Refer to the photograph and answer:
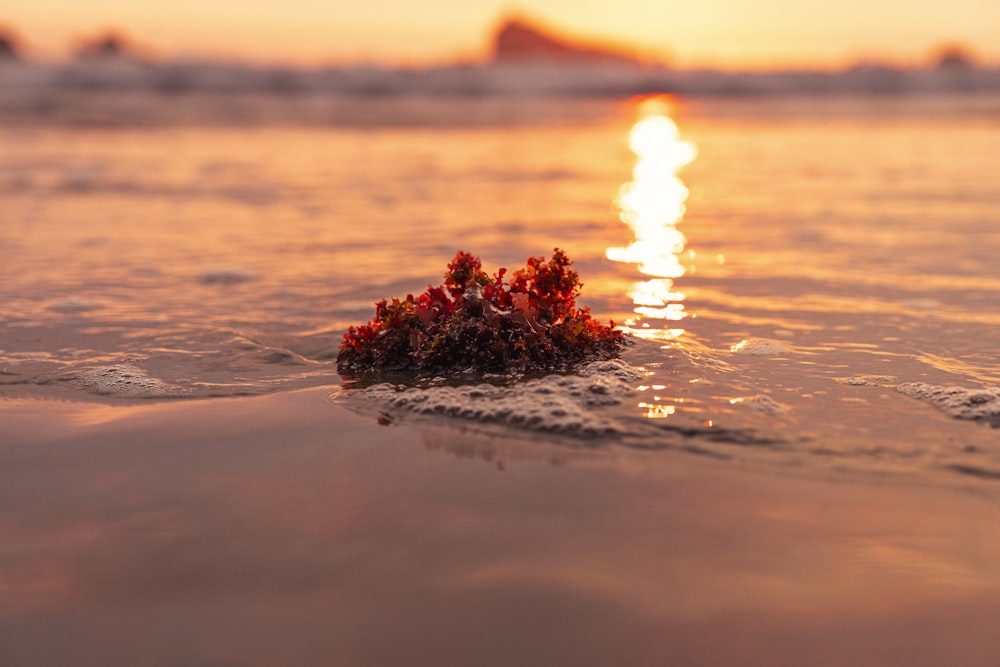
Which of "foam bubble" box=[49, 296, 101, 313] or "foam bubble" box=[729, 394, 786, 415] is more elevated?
"foam bubble" box=[49, 296, 101, 313]

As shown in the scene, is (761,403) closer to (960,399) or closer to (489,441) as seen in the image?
(960,399)

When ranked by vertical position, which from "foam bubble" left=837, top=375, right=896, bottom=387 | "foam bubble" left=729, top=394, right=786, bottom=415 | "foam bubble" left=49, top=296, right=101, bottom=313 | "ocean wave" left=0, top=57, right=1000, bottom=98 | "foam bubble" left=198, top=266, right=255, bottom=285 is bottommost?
"foam bubble" left=729, top=394, right=786, bottom=415

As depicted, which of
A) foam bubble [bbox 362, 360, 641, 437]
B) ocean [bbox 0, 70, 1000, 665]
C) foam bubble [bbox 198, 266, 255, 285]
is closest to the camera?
ocean [bbox 0, 70, 1000, 665]

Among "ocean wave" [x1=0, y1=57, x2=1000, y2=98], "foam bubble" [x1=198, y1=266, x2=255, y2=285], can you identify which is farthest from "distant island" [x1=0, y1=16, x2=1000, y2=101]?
"foam bubble" [x1=198, y1=266, x2=255, y2=285]

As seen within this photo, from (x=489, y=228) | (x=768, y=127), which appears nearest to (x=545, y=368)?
(x=489, y=228)

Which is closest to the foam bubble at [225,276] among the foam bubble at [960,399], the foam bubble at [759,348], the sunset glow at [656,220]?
the sunset glow at [656,220]

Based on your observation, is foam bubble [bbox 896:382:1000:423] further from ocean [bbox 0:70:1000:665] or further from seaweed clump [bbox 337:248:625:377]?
seaweed clump [bbox 337:248:625:377]

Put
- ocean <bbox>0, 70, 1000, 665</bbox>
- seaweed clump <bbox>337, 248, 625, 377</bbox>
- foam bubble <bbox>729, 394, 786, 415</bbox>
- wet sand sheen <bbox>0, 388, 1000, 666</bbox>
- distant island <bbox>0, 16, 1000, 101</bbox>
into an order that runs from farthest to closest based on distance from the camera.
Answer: distant island <bbox>0, 16, 1000, 101</bbox>
seaweed clump <bbox>337, 248, 625, 377</bbox>
foam bubble <bbox>729, 394, 786, 415</bbox>
ocean <bbox>0, 70, 1000, 665</bbox>
wet sand sheen <bbox>0, 388, 1000, 666</bbox>

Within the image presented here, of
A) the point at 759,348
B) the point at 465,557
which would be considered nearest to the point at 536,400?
the point at 465,557

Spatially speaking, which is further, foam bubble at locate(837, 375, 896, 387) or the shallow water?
→ foam bubble at locate(837, 375, 896, 387)

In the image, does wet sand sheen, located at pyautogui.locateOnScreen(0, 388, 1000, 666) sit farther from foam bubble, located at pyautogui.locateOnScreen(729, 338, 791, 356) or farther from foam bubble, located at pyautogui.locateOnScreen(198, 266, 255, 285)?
foam bubble, located at pyautogui.locateOnScreen(198, 266, 255, 285)
